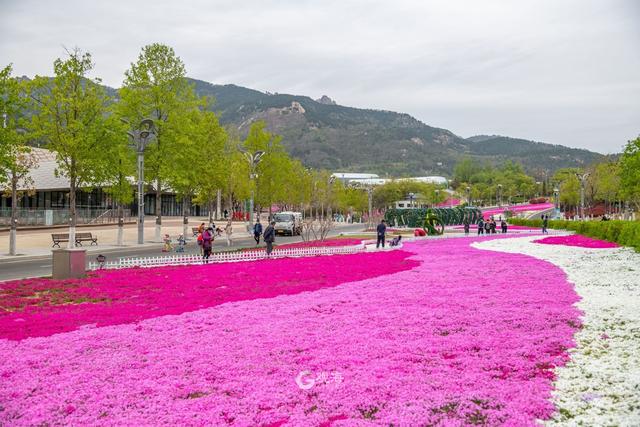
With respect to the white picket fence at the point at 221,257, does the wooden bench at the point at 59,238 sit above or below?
above

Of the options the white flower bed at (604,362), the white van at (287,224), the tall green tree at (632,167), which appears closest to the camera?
the white flower bed at (604,362)

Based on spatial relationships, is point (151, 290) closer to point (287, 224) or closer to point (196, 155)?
point (196, 155)

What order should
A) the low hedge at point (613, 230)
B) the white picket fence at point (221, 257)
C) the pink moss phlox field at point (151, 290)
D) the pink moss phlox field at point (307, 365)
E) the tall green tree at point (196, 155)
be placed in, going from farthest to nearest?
1. the tall green tree at point (196, 155)
2. the low hedge at point (613, 230)
3. the white picket fence at point (221, 257)
4. the pink moss phlox field at point (151, 290)
5. the pink moss phlox field at point (307, 365)

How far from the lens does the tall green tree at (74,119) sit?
35.6 metres

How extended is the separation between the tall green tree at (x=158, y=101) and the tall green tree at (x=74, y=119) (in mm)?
5955

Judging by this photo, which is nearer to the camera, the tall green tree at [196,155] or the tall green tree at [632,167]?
the tall green tree at [196,155]

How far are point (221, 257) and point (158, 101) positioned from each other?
20098 millimetres

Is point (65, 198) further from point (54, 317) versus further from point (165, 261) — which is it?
point (54, 317)

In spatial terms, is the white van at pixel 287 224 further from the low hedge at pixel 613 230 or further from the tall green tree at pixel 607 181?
the tall green tree at pixel 607 181

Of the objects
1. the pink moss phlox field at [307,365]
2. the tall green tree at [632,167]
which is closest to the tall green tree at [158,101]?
the pink moss phlox field at [307,365]

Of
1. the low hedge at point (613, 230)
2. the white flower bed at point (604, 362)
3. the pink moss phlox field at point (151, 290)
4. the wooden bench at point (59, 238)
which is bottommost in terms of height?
the pink moss phlox field at point (151, 290)

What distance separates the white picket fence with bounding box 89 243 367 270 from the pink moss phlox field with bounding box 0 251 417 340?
158 centimetres

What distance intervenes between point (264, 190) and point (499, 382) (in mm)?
58291

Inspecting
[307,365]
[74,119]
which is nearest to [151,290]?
[307,365]
